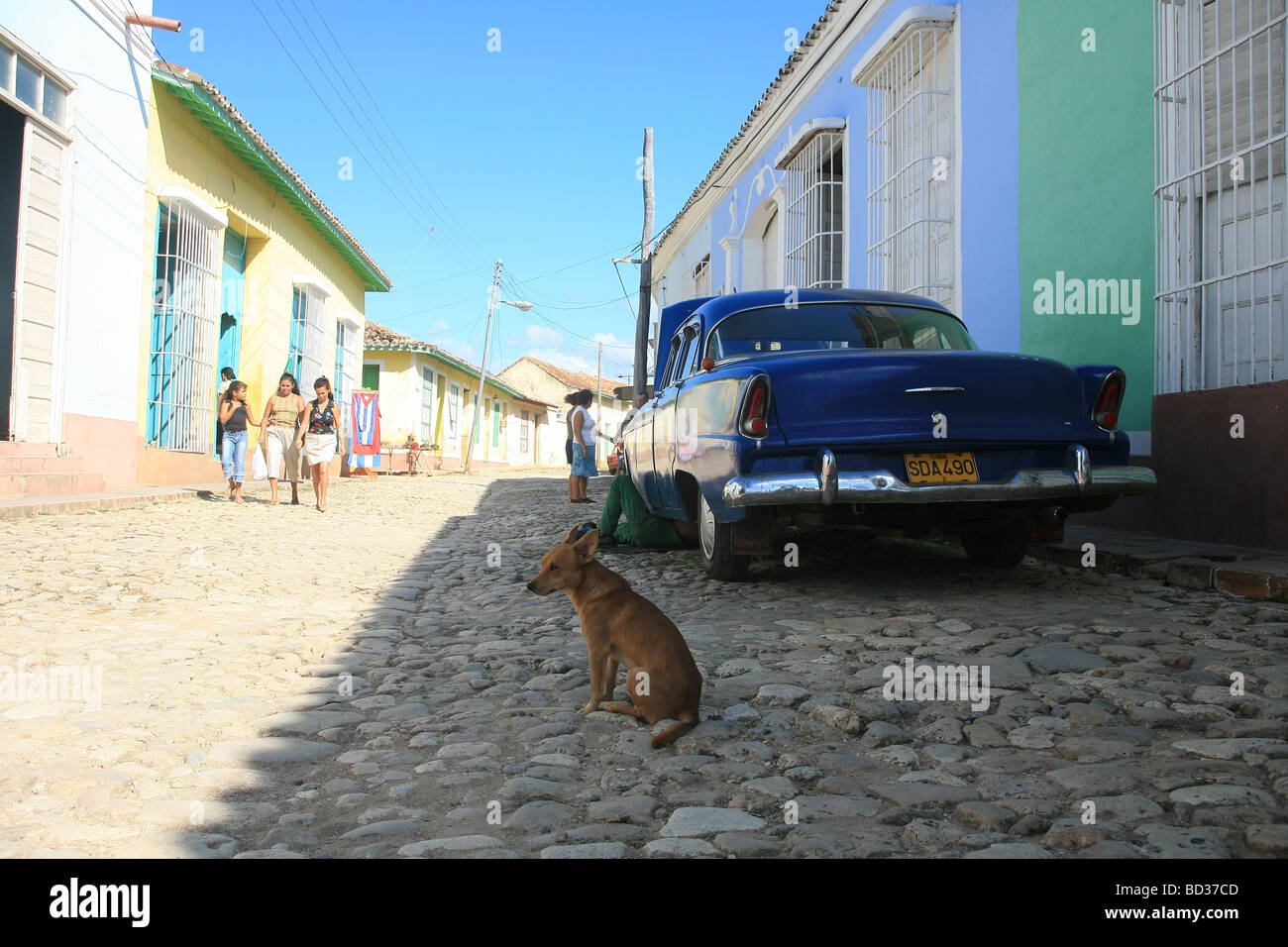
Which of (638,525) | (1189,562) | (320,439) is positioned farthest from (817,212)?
(1189,562)

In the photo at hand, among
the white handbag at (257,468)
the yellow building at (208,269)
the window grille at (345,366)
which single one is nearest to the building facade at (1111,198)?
the yellow building at (208,269)

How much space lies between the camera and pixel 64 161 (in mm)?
9656

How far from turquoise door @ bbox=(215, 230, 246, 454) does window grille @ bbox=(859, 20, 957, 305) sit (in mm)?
9509

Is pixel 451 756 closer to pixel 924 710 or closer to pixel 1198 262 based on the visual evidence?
pixel 924 710

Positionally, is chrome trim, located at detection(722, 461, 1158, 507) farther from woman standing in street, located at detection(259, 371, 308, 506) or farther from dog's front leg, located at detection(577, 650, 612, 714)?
woman standing in street, located at detection(259, 371, 308, 506)

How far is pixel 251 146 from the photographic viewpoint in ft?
44.0

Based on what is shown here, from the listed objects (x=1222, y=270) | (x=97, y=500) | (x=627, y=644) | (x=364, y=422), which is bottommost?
(x=627, y=644)

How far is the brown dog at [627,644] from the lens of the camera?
288 cm

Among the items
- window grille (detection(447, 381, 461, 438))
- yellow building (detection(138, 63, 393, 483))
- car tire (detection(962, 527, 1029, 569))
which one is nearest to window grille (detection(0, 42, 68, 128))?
yellow building (detection(138, 63, 393, 483))

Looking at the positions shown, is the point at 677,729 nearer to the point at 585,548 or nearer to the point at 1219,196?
the point at 585,548

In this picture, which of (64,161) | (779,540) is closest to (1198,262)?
(779,540)

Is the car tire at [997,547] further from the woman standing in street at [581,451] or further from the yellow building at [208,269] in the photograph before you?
the yellow building at [208,269]

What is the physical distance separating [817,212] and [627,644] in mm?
10693

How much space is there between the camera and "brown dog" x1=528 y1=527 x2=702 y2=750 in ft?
9.45
